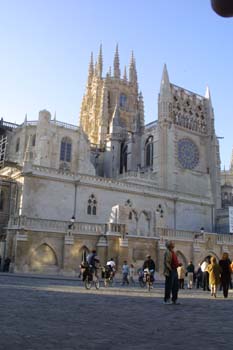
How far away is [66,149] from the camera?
159 ft

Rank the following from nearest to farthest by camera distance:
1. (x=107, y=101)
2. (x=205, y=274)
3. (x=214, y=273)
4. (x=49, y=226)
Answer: (x=214, y=273) < (x=205, y=274) < (x=49, y=226) < (x=107, y=101)

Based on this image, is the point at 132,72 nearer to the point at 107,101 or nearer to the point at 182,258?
the point at 107,101

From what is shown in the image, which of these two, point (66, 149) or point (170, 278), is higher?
point (66, 149)

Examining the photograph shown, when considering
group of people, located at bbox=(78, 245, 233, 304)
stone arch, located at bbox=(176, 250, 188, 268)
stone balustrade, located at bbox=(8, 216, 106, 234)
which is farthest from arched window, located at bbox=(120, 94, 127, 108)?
group of people, located at bbox=(78, 245, 233, 304)

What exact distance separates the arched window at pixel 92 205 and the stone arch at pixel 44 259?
7.71 m

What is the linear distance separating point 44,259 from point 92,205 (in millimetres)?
8822

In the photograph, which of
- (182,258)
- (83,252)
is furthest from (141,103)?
(83,252)

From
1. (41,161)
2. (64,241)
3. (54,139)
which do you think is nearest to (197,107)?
(54,139)

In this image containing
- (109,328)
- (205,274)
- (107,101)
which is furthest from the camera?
(107,101)

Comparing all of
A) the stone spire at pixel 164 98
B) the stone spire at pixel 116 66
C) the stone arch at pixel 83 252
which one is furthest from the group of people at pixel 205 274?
the stone spire at pixel 116 66

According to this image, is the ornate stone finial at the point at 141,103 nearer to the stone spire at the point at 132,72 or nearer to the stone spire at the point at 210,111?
the stone spire at the point at 132,72

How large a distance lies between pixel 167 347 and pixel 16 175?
98.7 ft

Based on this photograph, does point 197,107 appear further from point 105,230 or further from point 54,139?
point 105,230

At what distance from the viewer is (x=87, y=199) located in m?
35.4
